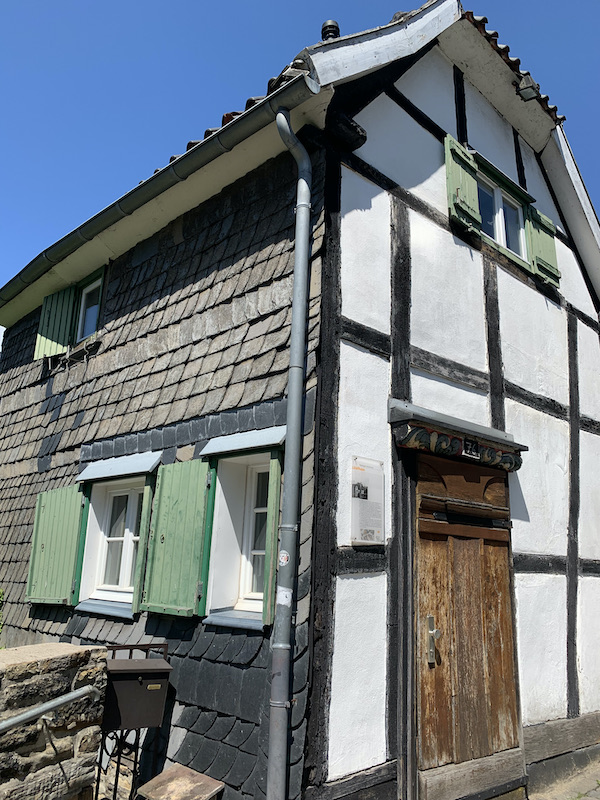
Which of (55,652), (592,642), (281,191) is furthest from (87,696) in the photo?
(592,642)

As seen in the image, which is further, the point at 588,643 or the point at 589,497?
the point at 589,497

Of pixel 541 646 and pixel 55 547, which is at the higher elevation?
pixel 55 547

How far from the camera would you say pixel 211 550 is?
447cm

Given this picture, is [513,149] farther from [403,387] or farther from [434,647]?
[434,647]

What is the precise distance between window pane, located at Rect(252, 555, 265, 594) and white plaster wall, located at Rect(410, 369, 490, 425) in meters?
1.56

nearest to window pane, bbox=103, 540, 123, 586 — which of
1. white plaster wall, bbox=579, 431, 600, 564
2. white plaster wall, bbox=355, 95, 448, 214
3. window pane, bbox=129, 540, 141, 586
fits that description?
window pane, bbox=129, 540, 141, 586

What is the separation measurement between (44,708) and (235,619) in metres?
1.44

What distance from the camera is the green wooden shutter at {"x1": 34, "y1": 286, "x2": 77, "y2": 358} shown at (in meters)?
7.16

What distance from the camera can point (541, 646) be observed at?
534cm

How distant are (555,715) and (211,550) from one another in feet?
10.5

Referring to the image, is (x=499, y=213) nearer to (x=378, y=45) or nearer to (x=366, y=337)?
(x=378, y=45)

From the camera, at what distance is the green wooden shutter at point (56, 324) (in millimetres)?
7156

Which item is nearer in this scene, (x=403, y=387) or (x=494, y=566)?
(x=403, y=387)

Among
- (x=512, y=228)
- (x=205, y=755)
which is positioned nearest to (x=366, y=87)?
(x=512, y=228)
